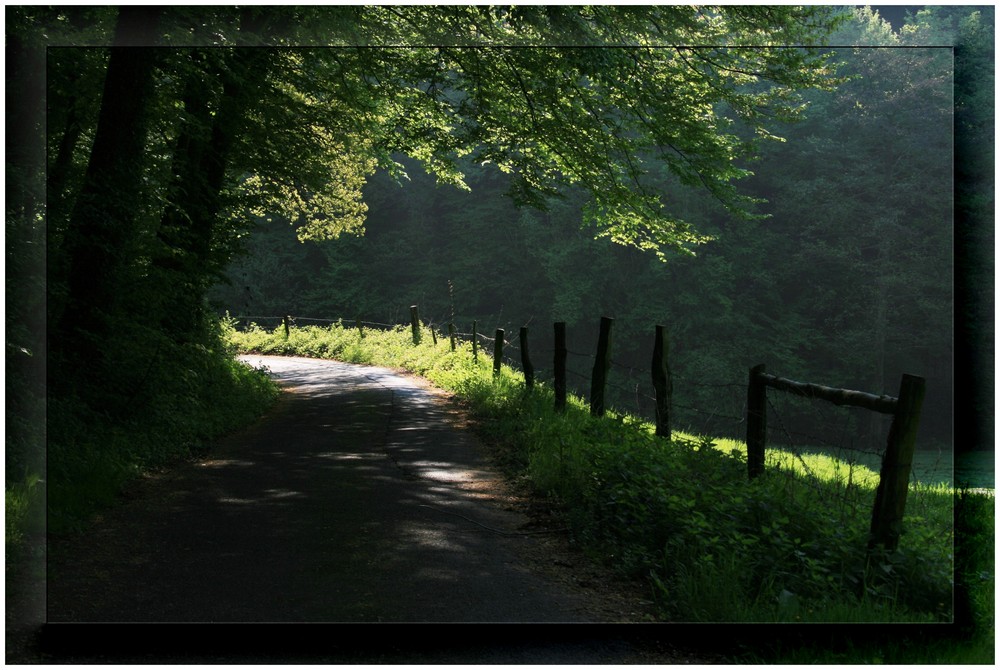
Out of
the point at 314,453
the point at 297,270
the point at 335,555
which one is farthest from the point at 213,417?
the point at 335,555

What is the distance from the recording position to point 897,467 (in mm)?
4316

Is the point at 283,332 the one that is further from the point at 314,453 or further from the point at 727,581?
the point at 727,581

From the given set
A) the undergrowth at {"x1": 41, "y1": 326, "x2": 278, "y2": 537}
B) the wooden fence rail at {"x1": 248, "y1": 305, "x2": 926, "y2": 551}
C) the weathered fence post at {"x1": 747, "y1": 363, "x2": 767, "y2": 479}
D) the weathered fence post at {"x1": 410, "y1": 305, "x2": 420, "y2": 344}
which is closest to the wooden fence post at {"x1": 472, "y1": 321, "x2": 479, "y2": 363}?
the wooden fence rail at {"x1": 248, "y1": 305, "x2": 926, "y2": 551}

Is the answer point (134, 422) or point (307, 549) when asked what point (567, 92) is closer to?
point (307, 549)

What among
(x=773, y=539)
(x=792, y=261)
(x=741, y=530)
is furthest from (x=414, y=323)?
(x=773, y=539)

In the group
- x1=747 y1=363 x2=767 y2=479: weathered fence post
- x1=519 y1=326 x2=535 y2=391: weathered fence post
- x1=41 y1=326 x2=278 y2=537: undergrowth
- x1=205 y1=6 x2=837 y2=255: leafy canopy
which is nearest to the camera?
x1=41 y1=326 x2=278 y2=537: undergrowth

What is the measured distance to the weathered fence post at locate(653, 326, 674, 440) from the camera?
781 centimetres

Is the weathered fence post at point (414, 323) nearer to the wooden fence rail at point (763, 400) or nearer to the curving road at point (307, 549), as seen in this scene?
the wooden fence rail at point (763, 400)

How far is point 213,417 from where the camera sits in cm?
880

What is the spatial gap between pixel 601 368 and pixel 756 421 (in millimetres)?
3018

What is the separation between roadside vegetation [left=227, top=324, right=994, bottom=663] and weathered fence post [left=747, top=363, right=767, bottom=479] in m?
0.11

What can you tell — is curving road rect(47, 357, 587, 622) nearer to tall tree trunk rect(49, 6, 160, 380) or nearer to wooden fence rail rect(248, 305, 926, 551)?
tall tree trunk rect(49, 6, 160, 380)

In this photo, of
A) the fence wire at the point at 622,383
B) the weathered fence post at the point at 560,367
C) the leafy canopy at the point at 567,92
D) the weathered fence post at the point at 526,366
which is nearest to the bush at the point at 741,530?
the fence wire at the point at 622,383

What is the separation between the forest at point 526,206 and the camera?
4688 millimetres
